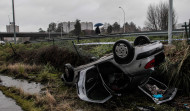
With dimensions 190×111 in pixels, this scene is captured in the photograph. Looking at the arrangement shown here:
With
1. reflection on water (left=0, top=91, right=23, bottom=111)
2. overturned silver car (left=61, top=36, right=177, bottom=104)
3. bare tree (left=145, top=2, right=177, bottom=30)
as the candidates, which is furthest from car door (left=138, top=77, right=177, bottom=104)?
bare tree (left=145, top=2, right=177, bottom=30)

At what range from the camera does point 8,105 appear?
4262 mm

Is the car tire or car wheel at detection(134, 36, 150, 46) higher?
car wheel at detection(134, 36, 150, 46)

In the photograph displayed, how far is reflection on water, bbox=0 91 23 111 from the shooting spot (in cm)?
403

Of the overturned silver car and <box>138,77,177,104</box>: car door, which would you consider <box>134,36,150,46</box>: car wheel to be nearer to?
the overturned silver car

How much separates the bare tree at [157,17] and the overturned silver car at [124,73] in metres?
26.1

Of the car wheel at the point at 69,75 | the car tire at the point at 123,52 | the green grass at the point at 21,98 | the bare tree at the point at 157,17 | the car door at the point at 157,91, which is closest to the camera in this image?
the car tire at the point at 123,52

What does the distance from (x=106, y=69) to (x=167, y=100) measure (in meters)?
1.47

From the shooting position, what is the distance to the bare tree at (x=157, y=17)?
28495 mm

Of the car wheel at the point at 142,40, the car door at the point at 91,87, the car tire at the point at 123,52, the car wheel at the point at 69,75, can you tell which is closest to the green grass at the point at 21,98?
the car door at the point at 91,87

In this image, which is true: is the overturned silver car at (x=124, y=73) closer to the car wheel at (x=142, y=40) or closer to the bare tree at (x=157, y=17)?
the car wheel at (x=142, y=40)

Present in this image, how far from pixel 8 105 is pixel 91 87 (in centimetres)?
202

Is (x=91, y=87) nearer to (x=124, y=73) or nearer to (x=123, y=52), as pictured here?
(x=124, y=73)

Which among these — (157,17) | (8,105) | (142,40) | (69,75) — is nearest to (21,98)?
(8,105)

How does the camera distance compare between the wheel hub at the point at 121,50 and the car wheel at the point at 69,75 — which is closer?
the wheel hub at the point at 121,50
